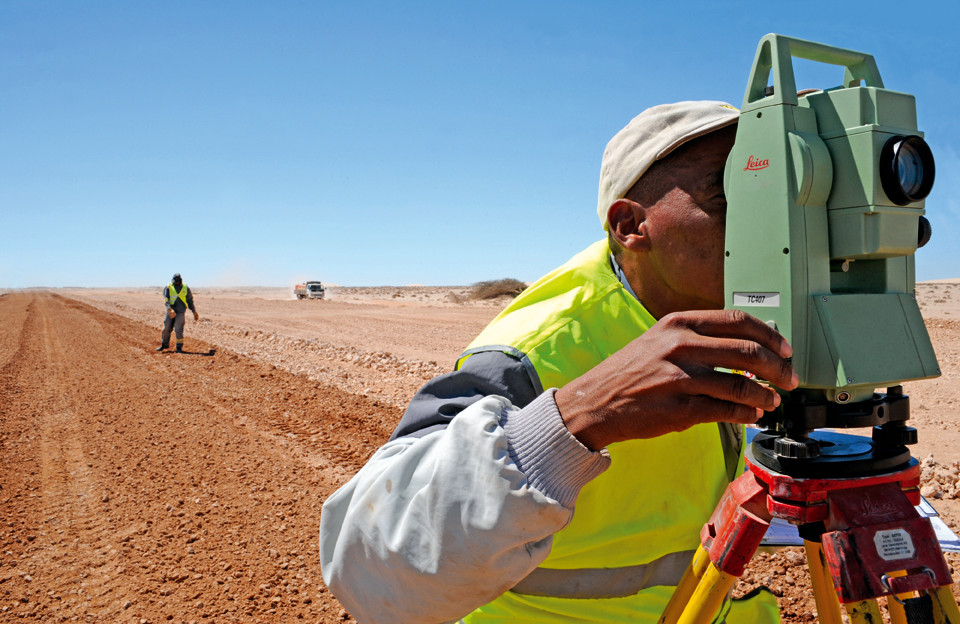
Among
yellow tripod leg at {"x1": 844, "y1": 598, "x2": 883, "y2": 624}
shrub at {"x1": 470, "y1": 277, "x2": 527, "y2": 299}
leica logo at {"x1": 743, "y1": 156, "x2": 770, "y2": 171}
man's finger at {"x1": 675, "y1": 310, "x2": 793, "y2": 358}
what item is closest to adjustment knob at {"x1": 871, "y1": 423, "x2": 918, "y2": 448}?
yellow tripod leg at {"x1": 844, "y1": 598, "x2": 883, "y2": 624}

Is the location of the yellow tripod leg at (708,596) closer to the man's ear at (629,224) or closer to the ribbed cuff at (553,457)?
the ribbed cuff at (553,457)

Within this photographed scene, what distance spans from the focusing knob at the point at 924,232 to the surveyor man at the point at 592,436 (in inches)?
14.0

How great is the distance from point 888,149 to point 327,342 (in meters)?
14.9

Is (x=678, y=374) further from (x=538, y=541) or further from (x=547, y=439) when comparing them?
(x=538, y=541)

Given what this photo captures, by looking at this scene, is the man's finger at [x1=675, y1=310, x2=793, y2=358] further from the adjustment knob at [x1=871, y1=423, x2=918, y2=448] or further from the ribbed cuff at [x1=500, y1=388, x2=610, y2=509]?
the adjustment knob at [x1=871, y1=423, x2=918, y2=448]

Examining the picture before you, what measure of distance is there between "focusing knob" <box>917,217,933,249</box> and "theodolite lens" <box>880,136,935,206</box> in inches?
4.8

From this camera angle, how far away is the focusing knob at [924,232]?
1.20 metres

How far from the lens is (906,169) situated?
43.1 inches

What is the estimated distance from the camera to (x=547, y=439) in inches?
34.8

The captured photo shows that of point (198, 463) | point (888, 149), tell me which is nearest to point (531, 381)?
point (888, 149)

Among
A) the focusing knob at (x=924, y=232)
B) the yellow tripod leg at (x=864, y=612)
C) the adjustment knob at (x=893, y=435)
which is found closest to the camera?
the yellow tripod leg at (x=864, y=612)

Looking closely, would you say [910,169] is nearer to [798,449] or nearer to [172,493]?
[798,449]

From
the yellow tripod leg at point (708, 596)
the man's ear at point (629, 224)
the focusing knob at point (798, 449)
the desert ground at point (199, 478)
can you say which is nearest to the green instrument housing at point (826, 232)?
the focusing knob at point (798, 449)

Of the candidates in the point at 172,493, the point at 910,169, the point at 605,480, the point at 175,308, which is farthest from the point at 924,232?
the point at 175,308
